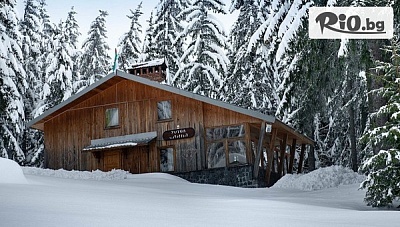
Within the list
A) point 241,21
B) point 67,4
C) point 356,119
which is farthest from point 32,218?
point 67,4

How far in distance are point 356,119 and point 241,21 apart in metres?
9.29

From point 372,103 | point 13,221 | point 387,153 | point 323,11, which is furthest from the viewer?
point 323,11

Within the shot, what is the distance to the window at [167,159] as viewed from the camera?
22562 millimetres

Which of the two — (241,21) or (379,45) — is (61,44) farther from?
(379,45)

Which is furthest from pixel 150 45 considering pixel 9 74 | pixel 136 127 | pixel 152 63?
pixel 9 74

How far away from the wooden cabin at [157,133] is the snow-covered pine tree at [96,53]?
13.0 m

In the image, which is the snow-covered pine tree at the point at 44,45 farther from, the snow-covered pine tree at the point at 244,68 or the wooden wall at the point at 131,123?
the snow-covered pine tree at the point at 244,68

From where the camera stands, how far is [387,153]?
939 cm

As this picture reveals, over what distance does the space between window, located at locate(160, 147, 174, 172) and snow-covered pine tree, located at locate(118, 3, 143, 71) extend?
17.2 metres

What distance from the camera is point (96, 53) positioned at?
128 ft

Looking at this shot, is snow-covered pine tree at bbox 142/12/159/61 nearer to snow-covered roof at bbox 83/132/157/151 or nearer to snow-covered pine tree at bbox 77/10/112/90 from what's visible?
snow-covered pine tree at bbox 77/10/112/90

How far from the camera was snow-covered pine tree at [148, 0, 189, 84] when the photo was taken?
112ft

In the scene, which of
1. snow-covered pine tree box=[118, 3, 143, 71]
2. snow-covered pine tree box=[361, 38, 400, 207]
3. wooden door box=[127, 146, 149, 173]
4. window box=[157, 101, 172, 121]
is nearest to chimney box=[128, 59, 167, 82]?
window box=[157, 101, 172, 121]

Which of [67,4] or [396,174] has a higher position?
[67,4]
